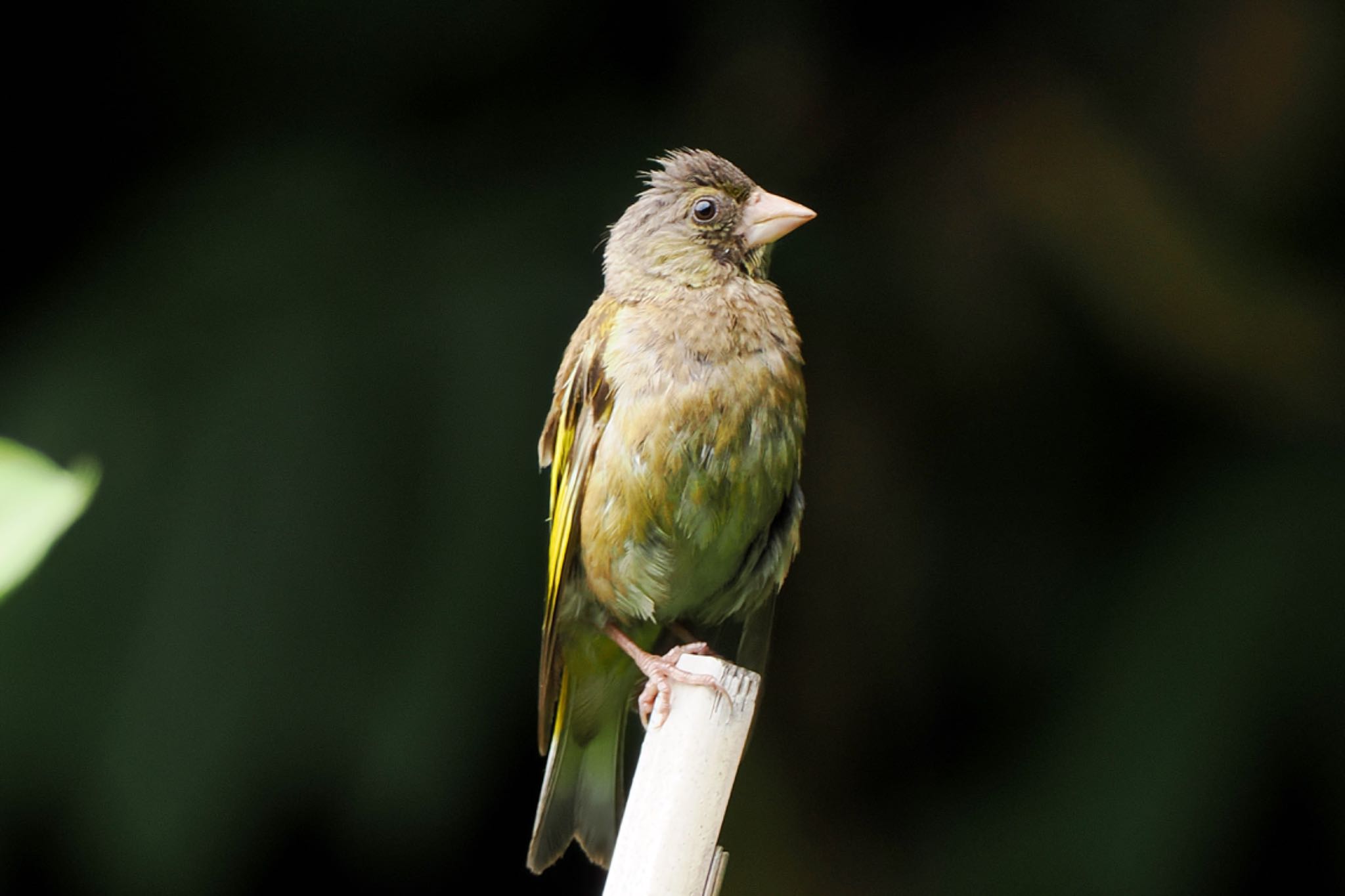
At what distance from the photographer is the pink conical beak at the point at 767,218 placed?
1771mm

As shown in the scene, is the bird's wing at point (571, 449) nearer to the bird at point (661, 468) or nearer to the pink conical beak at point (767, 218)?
the bird at point (661, 468)

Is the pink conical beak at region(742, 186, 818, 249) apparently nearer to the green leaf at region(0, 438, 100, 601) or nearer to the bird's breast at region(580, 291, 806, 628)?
the bird's breast at region(580, 291, 806, 628)

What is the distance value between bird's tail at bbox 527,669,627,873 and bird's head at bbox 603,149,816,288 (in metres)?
0.57

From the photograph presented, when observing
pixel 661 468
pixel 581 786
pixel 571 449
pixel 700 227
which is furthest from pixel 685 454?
pixel 581 786

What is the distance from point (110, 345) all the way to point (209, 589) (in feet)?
1.52

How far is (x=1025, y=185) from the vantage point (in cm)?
261

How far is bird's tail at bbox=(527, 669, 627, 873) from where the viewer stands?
178cm

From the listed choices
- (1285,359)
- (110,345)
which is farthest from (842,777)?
(110,345)

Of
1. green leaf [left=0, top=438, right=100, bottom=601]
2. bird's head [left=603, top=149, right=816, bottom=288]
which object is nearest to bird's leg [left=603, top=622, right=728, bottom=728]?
bird's head [left=603, top=149, right=816, bottom=288]

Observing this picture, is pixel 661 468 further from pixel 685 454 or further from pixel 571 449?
pixel 571 449

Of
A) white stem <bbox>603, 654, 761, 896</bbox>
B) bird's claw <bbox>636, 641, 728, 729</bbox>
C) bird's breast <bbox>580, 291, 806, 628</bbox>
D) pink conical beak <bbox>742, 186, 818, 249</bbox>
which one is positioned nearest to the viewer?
white stem <bbox>603, 654, 761, 896</bbox>

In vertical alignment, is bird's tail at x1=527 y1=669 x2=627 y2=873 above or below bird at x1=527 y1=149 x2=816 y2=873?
below

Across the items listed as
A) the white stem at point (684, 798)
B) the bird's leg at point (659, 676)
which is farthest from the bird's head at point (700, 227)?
the white stem at point (684, 798)

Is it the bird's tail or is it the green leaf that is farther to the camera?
the bird's tail
